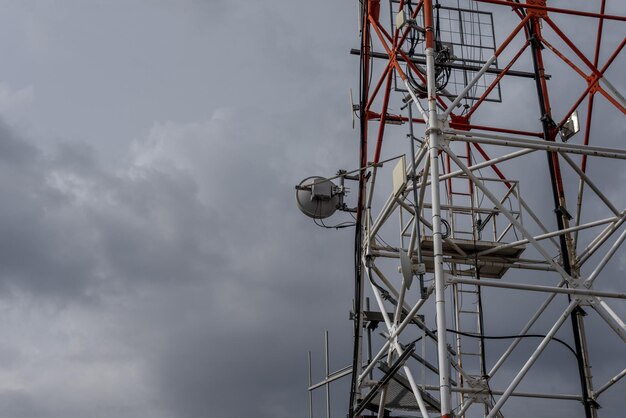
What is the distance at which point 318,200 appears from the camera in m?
28.3

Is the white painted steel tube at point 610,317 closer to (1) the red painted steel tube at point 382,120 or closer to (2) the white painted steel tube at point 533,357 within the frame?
(2) the white painted steel tube at point 533,357

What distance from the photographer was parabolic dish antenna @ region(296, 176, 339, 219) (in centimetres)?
2825

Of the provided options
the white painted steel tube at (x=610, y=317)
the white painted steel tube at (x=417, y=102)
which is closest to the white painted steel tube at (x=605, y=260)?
the white painted steel tube at (x=610, y=317)

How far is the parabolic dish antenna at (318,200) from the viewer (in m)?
28.2

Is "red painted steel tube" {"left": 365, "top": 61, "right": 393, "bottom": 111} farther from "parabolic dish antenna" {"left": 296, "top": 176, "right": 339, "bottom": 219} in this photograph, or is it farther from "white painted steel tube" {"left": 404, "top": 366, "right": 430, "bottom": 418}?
"white painted steel tube" {"left": 404, "top": 366, "right": 430, "bottom": 418}

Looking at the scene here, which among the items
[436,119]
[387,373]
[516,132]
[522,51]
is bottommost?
[387,373]

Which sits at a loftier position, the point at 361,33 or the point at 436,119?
the point at 361,33

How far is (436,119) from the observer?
2169 cm

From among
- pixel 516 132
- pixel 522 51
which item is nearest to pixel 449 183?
pixel 516 132

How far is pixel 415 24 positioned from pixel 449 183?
6.52 meters

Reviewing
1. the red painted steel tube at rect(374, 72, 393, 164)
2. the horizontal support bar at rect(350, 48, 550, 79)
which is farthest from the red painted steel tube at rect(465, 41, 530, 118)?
the red painted steel tube at rect(374, 72, 393, 164)

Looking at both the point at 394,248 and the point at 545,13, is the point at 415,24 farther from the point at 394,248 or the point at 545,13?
the point at 394,248

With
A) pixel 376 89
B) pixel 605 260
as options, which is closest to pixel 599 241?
pixel 605 260

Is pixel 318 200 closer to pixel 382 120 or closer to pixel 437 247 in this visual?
pixel 382 120
